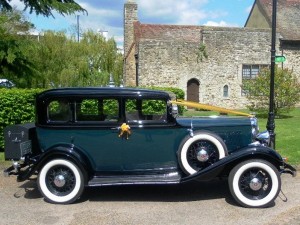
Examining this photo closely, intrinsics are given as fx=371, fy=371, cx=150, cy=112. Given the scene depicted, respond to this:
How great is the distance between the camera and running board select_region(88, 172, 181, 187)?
5613mm

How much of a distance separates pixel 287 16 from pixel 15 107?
83.7 feet

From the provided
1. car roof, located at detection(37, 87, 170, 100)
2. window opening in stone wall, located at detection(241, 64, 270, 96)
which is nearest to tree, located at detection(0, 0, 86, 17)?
car roof, located at detection(37, 87, 170, 100)

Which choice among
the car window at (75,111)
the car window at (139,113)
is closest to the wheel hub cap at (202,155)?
the car window at (139,113)

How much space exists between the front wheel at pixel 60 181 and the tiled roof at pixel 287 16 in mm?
24502

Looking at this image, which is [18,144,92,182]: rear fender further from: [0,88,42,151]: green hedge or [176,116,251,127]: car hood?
[0,88,42,151]: green hedge

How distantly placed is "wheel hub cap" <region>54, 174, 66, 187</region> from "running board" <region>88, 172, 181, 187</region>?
1.31ft

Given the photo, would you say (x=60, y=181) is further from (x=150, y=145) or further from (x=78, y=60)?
(x=78, y=60)

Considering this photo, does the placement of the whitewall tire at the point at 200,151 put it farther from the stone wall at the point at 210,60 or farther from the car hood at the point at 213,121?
the stone wall at the point at 210,60

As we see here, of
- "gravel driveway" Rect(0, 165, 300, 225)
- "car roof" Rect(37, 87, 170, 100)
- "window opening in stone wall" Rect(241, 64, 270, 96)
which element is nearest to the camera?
"gravel driveway" Rect(0, 165, 300, 225)

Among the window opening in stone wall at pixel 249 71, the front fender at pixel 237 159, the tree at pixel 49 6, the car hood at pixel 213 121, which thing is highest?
the tree at pixel 49 6

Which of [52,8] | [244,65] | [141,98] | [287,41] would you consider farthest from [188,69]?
[141,98]

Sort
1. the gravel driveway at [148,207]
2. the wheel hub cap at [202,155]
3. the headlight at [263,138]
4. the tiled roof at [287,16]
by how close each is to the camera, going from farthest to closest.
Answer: the tiled roof at [287,16], the headlight at [263,138], the wheel hub cap at [202,155], the gravel driveway at [148,207]

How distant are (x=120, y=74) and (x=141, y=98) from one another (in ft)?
86.0

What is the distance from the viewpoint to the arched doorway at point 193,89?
2648 centimetres
